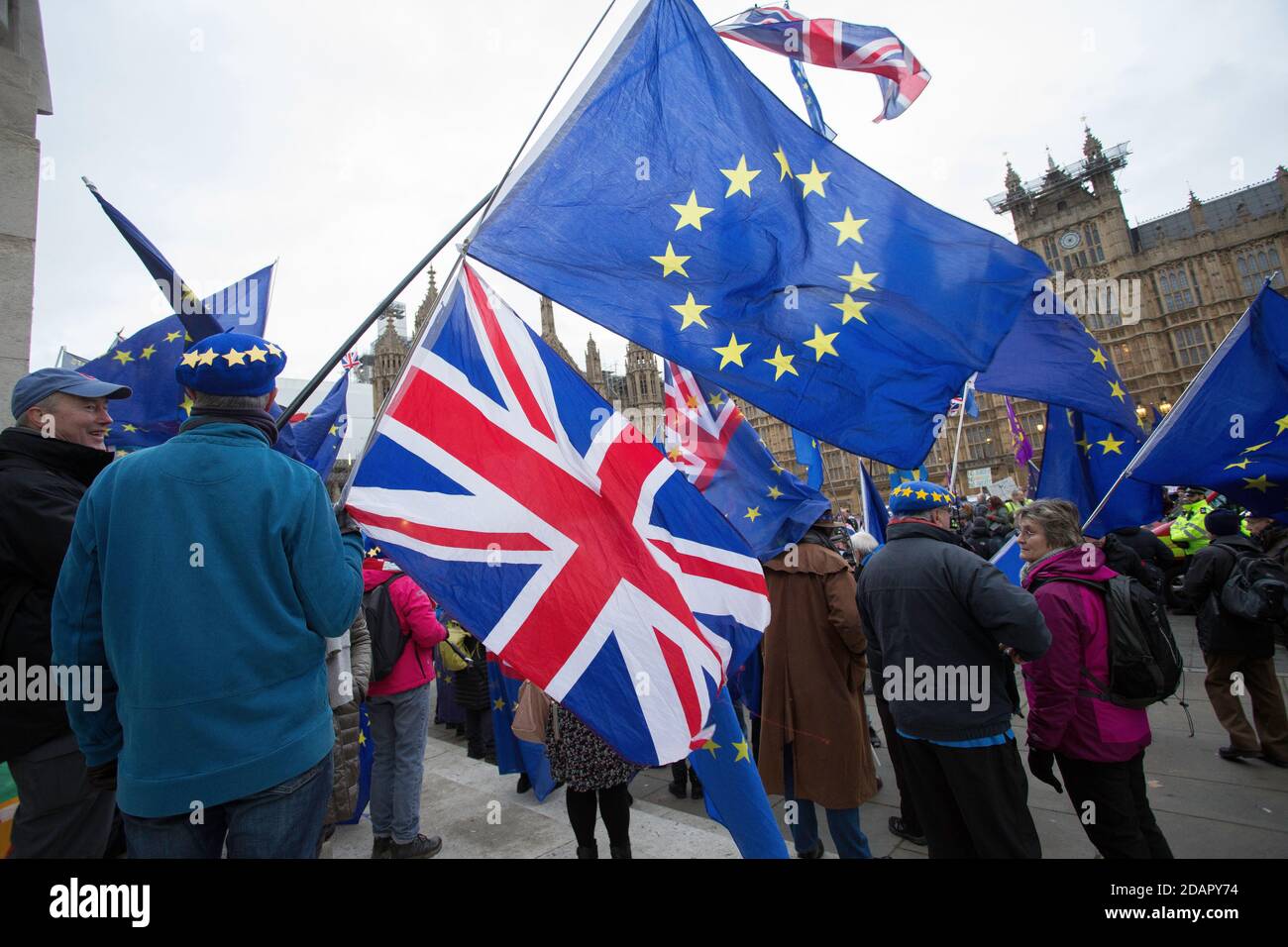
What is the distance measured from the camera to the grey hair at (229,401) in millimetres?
1875

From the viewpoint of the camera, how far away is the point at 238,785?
→ 1.62m

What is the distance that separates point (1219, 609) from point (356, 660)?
646 centimetres

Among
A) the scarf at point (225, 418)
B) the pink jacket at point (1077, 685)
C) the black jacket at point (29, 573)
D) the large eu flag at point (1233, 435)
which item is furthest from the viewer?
the large eu flag at point (1233, 435)

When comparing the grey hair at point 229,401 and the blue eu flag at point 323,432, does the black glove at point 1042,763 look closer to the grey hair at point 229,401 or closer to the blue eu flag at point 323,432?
the grey hair at point 229,401

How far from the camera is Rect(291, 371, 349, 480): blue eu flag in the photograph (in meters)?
4.77

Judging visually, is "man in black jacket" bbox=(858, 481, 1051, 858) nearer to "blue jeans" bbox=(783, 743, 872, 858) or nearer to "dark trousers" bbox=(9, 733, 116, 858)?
"blue jeans" bbox=(783, 743, 872, 858)

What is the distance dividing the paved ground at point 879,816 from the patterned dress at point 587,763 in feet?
2.22

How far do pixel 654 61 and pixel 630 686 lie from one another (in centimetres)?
257

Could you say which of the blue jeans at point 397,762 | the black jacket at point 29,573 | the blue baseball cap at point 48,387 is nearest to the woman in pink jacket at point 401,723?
the blue jeans at point 397,762

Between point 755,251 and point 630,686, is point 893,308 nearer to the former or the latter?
point 755,251

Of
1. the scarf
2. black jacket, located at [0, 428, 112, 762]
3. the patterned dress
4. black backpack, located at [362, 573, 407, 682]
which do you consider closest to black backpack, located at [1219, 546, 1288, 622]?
the patterned dress

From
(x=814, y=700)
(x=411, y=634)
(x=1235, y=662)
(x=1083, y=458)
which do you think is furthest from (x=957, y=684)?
(x=1235, y=662)

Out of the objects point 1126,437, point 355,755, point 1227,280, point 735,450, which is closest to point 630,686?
point 735,450

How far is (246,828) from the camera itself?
1653mm
